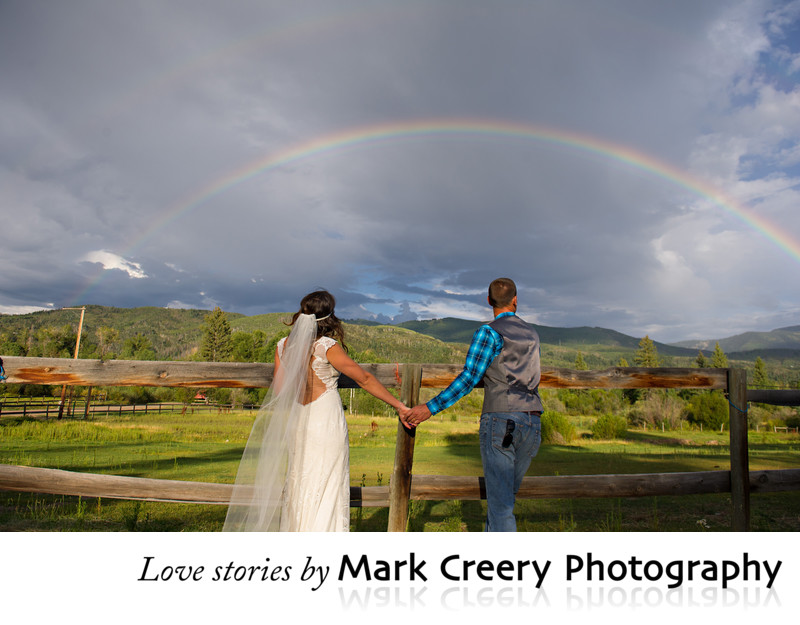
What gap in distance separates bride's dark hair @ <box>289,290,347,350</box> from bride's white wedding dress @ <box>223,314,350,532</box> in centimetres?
8

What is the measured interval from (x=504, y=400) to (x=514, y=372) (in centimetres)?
22

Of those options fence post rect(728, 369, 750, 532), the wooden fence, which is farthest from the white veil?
fence post rect(728, 369, 750, 532)

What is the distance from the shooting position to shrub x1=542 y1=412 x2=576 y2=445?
2617cm

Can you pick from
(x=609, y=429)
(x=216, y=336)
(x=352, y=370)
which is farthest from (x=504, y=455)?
(x=216, y=336)

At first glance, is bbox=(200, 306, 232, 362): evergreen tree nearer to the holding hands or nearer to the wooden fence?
the wooden fence

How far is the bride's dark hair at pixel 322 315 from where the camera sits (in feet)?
12.6

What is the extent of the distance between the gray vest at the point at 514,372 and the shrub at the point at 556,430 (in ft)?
80.1

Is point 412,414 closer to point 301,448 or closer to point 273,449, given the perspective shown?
point 301,448

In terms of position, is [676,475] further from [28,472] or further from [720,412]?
[720,412]

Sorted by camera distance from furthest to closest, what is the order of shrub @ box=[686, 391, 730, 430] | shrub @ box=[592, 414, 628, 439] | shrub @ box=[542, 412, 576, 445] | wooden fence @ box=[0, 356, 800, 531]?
shrub @ box=[686, 391, 730, 430] → shrub @ box=[592, 414, 628, 439] → shrub @ box=[542, 412, 576, 445] → wooden fence @ box=[0, 356, 800, 531]

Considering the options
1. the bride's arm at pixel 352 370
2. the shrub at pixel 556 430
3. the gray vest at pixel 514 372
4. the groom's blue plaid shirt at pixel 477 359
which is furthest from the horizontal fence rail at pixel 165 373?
the shrub at pixel 556 430

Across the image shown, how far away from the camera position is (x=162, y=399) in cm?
7200
